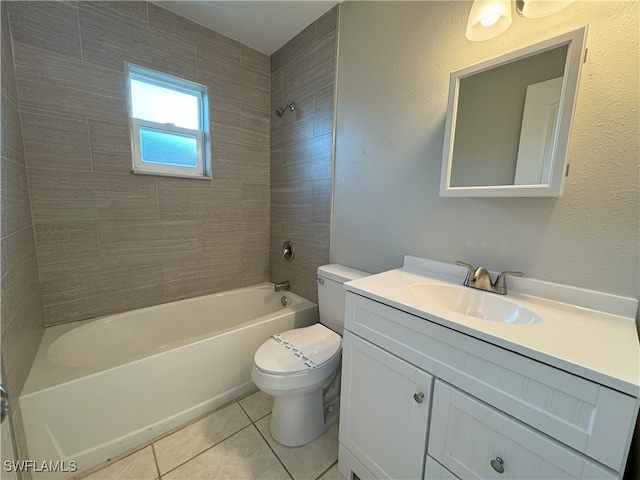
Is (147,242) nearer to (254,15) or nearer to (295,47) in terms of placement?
(254,15)

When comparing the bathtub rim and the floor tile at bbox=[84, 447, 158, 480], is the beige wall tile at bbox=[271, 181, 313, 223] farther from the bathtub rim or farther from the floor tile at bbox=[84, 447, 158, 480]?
the floor tile at bbox=[84, 447, 158, 480]

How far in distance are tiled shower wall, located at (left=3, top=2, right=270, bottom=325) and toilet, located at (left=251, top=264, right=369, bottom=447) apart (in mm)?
1041

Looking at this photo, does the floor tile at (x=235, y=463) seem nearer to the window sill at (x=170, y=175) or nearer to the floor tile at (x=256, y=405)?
the floor tile at (x=256, y=405)

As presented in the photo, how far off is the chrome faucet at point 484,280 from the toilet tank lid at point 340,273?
1.86 feet

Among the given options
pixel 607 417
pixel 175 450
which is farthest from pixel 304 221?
pixel 607 417

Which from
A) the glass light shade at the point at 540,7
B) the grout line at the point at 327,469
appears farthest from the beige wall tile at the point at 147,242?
the glass light shade at the point at 540,7

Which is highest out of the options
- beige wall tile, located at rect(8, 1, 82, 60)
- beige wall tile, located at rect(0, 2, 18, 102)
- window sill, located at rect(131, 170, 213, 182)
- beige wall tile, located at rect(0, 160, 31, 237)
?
beige wall tile, located at rect(8, 1, 82, 60)

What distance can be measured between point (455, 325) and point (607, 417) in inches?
12.2

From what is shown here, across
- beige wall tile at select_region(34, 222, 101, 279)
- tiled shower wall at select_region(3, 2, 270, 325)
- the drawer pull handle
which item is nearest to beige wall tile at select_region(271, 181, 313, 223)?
tiled shower wall at select_region(3, 2, 270, 325)

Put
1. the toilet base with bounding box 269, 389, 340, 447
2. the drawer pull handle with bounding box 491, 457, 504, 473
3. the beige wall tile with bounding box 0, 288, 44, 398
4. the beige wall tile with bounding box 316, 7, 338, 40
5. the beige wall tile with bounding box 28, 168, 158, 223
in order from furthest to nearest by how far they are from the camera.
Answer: the beige wall tile with bounding box 316, 7, 338, 40
the beige wall tile with bounding box 28, 168, 158, 223
the toilet base with bounding box 269, 389, 340, 447
the beige wall tile with bounding box 0, 288, 44, 398
the drawer pull handle with bounding box 491, 457, 504, 473

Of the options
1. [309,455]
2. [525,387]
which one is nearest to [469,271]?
[525,387]

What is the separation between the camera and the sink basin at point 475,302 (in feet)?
2.86

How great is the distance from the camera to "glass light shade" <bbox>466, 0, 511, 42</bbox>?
2.93 ft

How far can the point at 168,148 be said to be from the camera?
71.6 inches
